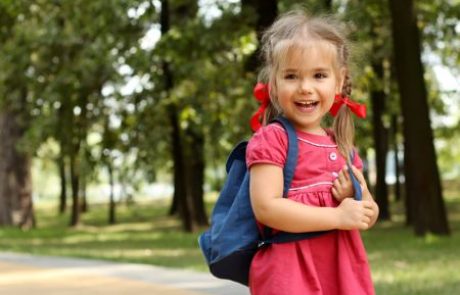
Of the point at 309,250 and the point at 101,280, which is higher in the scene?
the point at 309,250

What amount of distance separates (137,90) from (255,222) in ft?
62.2

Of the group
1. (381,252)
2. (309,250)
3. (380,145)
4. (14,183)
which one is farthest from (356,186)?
(14,183)

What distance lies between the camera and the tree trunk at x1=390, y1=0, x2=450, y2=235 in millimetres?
16016

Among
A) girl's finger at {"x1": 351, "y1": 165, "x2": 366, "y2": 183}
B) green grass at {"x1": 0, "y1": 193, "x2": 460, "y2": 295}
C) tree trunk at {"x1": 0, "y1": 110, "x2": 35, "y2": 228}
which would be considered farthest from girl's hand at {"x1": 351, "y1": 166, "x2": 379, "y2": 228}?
tree trunk at {"x1": 0, "y1": 110, "x2": 35, "y2": 228}

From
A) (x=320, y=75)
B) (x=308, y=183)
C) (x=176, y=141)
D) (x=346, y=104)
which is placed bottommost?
(x=176, y=141)

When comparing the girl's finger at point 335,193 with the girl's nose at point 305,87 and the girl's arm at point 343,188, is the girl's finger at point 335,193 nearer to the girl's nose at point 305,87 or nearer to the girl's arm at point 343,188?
the girl's arm at point 343,188

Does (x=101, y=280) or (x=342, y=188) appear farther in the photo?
(x=101, y=280)

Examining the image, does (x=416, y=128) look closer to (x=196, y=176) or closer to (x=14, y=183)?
(x=196, y=176)

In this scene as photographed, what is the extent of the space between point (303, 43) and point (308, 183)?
47 centimetres

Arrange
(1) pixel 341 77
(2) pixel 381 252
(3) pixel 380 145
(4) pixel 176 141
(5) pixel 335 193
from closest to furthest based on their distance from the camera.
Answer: (5) pixel 335 193 → (1) pixel 341 77 → (2) pixel 381 252 → (4) pixel 176 141 → (3) pixel 380 145

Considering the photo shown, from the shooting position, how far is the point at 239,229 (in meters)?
3.14

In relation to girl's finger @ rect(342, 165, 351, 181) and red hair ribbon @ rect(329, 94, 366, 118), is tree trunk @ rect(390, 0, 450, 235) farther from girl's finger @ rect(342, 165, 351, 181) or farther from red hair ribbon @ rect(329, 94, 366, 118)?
girl's finger @ rect(342, 165, 351, 181)

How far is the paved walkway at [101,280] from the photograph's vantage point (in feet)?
27.0

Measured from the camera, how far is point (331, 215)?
3.04 m
